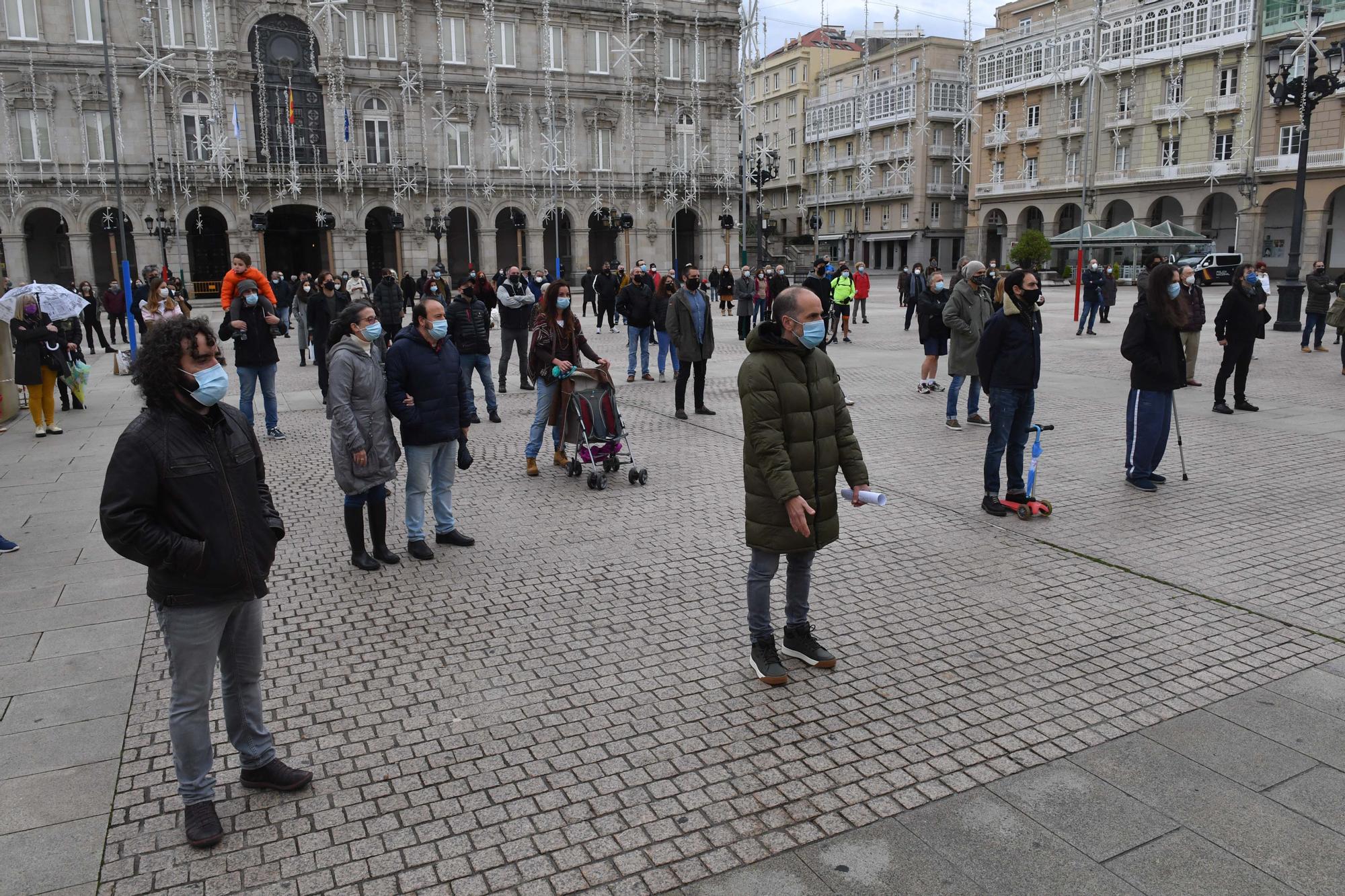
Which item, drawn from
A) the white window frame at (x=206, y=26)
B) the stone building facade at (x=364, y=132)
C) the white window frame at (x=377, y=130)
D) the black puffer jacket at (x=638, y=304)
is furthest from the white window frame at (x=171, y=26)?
the black puffer jacket at (x=638, y=304)

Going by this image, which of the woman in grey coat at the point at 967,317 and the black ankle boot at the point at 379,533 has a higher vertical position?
the woman in grey coat at the point at 967,317

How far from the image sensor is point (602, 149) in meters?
52.3

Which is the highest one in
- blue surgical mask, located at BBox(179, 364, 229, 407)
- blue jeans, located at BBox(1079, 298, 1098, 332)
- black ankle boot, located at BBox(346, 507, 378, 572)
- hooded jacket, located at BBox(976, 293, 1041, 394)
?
blue surgical mask, located at BBox(179, 364, 229, 407)

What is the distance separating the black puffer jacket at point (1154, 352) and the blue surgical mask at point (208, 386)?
7.18 metres

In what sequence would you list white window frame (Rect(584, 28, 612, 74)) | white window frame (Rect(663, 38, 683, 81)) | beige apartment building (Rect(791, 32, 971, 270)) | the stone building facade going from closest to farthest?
the stone building facade
white window frame (Rect(584, 28, 612, 74))
white window frame (Rect(663, 38, 683, 81))
beige apartment building (Rect(791, 32, 971, 270))

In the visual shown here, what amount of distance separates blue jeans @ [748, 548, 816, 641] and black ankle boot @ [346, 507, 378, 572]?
116 inches

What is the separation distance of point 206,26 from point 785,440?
48551 mm

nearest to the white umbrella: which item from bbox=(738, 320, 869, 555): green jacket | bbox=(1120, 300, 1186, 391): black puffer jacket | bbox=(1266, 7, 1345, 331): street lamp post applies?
bbox=(738, 320, 869, 555): green jacket

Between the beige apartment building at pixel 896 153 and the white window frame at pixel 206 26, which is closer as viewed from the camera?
the white window frame at pixel 206 26

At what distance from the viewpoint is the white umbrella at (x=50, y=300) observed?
11633 millimetres

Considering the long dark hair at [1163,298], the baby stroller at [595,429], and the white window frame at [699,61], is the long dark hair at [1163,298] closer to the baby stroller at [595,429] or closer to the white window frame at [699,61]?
the baby stroller at [595,429]

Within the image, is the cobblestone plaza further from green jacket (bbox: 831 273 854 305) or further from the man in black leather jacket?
green jacket (bbox: 831 273 854 305)

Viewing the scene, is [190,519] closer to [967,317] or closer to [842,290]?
[967,317]

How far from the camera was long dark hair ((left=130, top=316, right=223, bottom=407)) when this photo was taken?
3.43 metres
